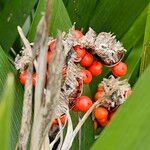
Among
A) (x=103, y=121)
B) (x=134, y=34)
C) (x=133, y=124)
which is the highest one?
(x=133, y=124)

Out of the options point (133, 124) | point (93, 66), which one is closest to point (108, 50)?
point (93, 66)

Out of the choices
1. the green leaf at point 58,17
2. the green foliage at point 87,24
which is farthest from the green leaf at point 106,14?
the green leaf at point 58,17

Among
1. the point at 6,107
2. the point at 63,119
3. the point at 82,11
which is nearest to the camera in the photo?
the point at 6,107

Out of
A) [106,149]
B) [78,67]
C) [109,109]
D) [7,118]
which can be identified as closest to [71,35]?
[78,67]

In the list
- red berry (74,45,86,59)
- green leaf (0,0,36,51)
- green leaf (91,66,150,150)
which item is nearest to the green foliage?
green leaf (0,0,36,51)

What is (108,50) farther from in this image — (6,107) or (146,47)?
(6,107)

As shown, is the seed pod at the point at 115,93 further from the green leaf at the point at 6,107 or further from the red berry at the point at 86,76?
the green leaf at the point at 6,107
